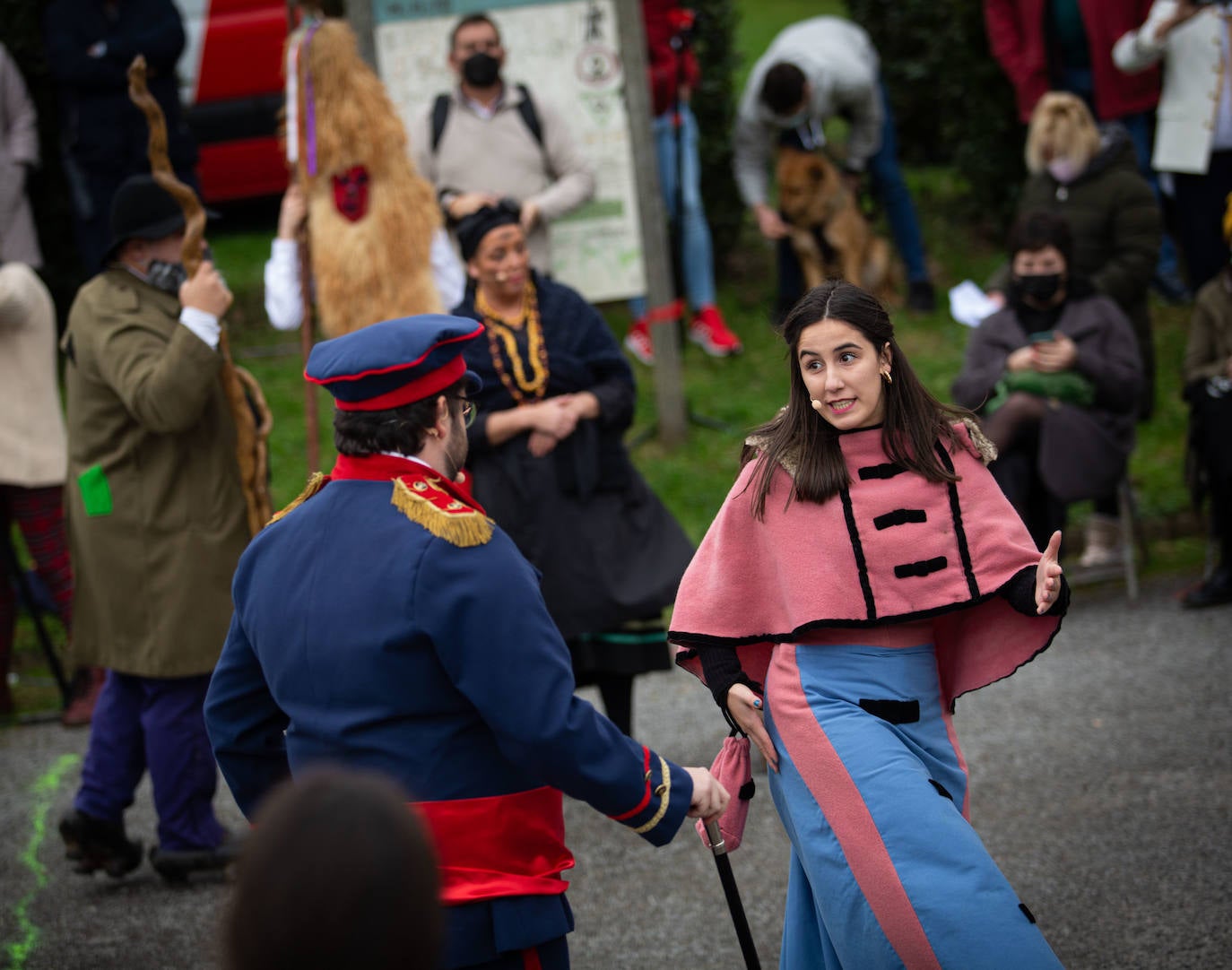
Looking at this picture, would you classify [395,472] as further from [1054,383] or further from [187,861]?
[1054,383]

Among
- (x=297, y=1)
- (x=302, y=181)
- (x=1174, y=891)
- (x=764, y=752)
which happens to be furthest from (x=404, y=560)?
(x=297, y=1)

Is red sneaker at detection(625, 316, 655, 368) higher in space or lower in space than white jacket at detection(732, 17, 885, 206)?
lower

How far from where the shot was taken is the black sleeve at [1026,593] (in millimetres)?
3227

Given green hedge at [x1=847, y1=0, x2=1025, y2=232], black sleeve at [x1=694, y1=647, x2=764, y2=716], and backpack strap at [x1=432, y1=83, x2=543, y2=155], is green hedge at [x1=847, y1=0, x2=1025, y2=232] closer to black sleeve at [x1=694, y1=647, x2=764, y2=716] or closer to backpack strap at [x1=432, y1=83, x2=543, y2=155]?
backpack strap at [x1=432, y1=83, x2=543, y2=155]

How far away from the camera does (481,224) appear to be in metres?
4.93

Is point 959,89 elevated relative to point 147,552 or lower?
elevated

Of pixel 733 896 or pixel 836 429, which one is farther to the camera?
pixel 836 429

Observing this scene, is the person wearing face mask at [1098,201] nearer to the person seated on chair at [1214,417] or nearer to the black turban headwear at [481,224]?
the person seated on chair at [1214,417]

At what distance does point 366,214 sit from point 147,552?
2.14 m

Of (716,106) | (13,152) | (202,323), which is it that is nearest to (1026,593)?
(202,323)

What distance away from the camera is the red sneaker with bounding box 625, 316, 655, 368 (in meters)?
9.38

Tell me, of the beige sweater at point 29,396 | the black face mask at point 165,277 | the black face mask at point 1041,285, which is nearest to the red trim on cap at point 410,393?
the black face mask at point 165,277

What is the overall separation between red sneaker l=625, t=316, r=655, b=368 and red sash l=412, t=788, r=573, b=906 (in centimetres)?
663

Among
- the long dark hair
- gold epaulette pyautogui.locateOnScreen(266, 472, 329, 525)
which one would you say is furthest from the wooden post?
gold epaulette pyautogui.locateOnScreen(266, 472, 329, 525)
